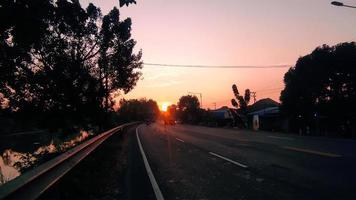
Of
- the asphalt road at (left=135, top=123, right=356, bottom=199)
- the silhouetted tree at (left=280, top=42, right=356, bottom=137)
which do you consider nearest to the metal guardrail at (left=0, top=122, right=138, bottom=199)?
the asphalt road at (left=135, top=123, right=356, bottom=199)

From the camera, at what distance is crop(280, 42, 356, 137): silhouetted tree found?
53000 millimetres

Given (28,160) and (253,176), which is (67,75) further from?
(253,176)

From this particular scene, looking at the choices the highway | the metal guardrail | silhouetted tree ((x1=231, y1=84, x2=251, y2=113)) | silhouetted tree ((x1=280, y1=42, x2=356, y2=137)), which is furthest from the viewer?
silhouetted tree ((x1=231, y1=84, x2=251, y2=113))

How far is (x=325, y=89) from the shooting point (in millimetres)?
55250

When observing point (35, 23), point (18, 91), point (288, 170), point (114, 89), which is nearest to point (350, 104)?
point (114, 89)

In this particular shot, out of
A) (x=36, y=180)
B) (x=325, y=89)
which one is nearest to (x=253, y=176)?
Result: (x=36, y=180)

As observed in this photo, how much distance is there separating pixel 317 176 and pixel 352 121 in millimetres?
40357

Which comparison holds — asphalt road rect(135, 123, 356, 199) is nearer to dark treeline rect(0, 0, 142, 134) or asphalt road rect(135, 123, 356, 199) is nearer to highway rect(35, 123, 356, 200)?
highway rect(35, 123, 356, 200)

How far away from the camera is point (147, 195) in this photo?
1029cm

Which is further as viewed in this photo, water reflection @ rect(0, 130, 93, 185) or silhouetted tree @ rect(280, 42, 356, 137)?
silhouetted tree @ rect(280, 42, 356, 137)

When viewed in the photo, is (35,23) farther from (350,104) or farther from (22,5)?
(350,104)

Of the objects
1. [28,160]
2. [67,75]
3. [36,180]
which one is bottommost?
[28,160]

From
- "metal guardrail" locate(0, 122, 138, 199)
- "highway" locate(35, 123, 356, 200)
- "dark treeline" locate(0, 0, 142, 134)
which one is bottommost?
"highway" locate(35, 123, 356, 200)

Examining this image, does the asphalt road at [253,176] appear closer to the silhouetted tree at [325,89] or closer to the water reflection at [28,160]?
the water reflection at [28,160]
